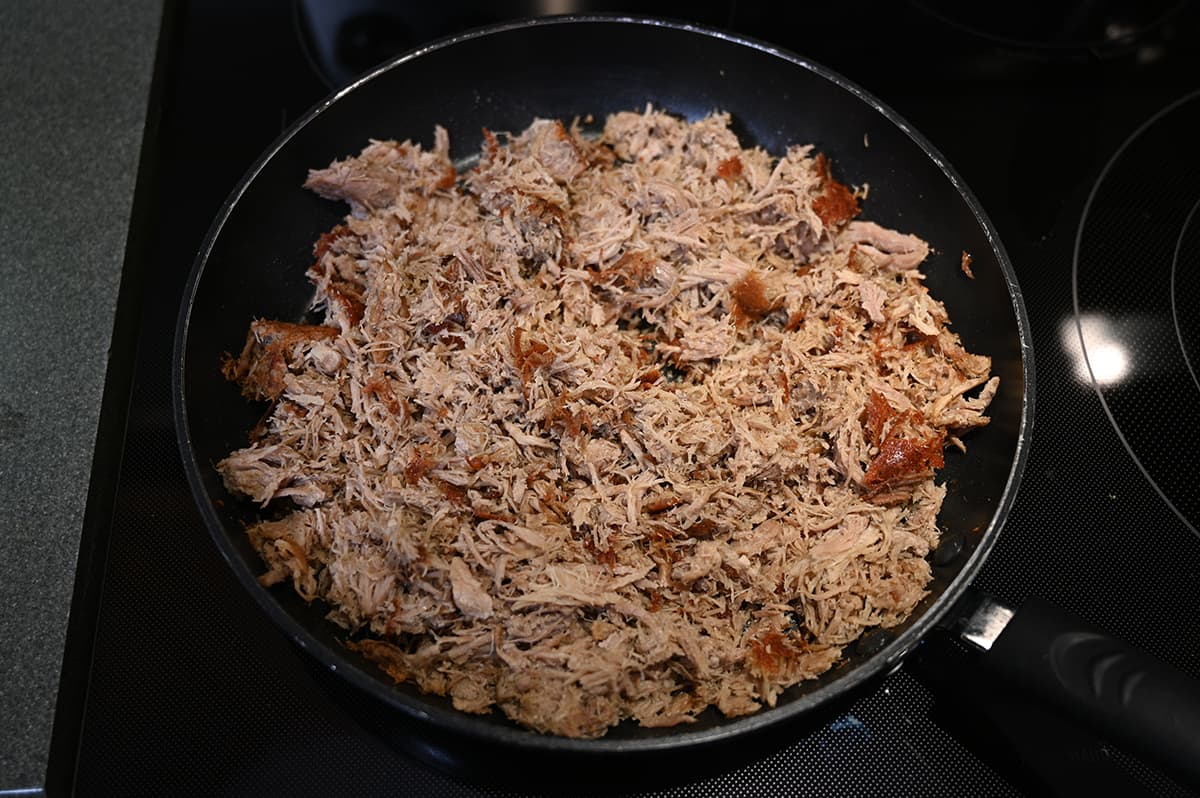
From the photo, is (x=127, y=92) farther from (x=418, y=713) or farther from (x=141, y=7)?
(x=418, y=713)

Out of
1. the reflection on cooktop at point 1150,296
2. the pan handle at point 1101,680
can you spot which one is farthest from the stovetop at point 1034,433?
the pan handle at point 1101,680

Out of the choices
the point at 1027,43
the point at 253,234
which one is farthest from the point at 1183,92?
the point at 253,234

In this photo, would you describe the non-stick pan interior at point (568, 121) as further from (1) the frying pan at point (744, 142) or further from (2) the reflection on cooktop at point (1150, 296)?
(2) the reflection on cooktop at point (1150, 296)

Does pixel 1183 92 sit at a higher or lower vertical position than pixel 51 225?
→ higher

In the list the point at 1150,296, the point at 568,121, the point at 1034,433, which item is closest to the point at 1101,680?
the point at 1034,433

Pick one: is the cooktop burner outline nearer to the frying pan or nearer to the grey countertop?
the frying pan

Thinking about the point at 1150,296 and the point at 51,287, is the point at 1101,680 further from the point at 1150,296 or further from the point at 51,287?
the point at 51,287

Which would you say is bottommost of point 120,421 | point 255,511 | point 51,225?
point 255,511
